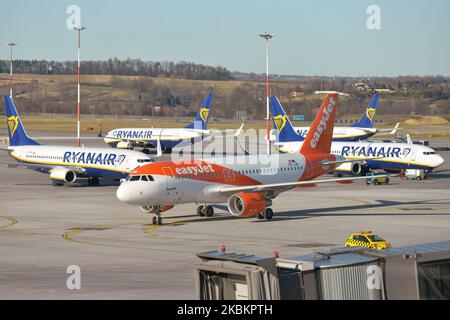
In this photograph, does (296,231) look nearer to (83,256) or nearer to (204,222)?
(204,222)

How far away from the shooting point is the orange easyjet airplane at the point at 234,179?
5222 cm

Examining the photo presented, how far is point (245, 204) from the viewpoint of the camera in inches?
2119

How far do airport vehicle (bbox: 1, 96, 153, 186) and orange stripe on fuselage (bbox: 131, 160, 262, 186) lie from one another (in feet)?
67.2

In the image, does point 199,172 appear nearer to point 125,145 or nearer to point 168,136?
point 168,136

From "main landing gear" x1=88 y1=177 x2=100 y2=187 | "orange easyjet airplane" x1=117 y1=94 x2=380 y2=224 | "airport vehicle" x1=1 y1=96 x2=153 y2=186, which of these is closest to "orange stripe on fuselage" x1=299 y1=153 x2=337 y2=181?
"orange easyjet airplane" x1=117 y1=94 x2=380 y2=224

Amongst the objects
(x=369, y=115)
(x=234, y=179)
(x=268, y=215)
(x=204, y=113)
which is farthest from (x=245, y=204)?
(x=204, y=113)

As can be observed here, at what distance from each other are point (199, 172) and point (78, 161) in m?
28.6

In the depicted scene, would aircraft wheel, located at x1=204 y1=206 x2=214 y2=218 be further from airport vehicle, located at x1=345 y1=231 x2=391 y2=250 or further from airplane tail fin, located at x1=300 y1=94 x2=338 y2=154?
airport vehicle, located at x1=345 y1=231 x2=391 y2=250

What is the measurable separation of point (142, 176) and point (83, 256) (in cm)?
1114

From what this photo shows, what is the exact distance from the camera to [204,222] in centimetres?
5531

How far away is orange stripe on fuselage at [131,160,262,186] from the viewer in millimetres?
52969

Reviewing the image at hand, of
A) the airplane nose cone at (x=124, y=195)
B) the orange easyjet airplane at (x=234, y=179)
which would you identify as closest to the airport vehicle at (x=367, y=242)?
the orange easyjet airplane at (x=234, y=179)

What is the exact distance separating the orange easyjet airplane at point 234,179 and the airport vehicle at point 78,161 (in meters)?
19.4

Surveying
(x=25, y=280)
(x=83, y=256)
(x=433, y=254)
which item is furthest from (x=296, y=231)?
(x=433, y=254)
